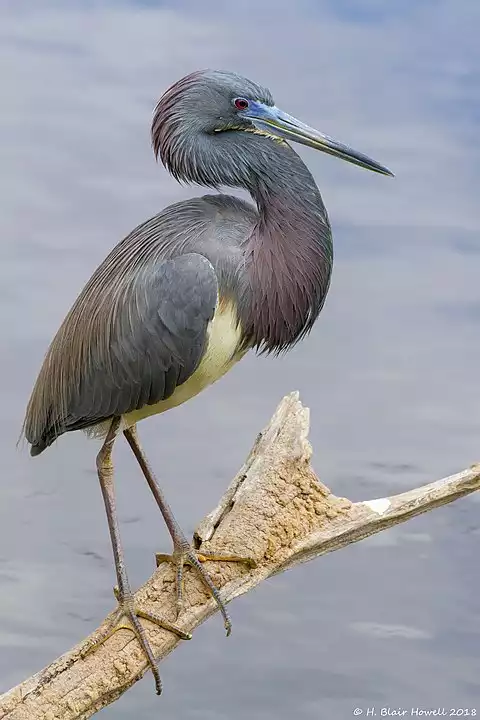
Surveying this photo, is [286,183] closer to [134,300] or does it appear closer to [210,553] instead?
[134,300]

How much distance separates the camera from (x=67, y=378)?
4.36 metres

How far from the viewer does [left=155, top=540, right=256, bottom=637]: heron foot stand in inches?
168

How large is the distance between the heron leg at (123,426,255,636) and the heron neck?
1.96 ft

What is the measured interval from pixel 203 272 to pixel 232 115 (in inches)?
18.5

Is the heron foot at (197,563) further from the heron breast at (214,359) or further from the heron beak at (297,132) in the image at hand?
the heron beak at (297,132)

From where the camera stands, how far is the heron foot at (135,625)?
4.16 metres

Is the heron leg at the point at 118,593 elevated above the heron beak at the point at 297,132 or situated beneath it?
situated beneath

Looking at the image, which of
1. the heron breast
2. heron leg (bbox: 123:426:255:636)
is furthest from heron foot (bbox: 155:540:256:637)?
the heron breast

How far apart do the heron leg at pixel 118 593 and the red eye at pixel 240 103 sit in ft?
3.34

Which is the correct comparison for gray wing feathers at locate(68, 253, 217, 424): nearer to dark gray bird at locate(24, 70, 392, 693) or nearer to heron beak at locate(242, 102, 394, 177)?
dark gray bird at locate(24, 70, 392, 693)

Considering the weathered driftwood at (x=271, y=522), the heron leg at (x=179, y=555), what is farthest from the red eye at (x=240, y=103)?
the heron leg at (x=179, y=555)

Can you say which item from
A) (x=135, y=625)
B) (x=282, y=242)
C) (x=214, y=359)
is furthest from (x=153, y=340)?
(x=135, y=625)

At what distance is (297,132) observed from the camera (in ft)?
13.6

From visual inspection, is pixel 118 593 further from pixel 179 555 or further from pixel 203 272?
pixel 203 272
